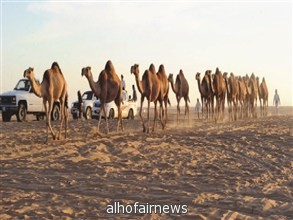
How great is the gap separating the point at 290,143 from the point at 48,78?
6.55m

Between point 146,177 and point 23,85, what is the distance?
55.6 ft

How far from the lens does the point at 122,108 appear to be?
25.7 m

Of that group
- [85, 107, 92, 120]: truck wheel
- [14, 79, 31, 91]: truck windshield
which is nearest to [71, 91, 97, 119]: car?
[85, 107, 92, 120]: truck wheel

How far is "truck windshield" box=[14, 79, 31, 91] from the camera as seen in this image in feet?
75.8

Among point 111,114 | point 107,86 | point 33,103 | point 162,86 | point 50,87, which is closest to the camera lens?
point 50,87

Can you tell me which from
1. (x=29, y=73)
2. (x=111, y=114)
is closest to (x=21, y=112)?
(x=111, y=114)

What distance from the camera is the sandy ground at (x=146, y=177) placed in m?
5.80

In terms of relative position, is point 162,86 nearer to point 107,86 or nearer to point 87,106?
point 107,86

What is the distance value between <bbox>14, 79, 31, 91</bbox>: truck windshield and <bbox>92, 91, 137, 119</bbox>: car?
13.1ft

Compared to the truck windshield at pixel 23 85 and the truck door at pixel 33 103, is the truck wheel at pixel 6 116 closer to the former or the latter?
the truck door at pixel 33 103

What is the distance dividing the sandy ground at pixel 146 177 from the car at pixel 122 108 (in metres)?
12.9

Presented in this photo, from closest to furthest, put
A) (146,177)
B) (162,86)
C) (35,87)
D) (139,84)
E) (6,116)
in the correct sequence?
1. (146,177)
2. (35,87)
3. (139,84)
4. (162,86)
5. (6,116)

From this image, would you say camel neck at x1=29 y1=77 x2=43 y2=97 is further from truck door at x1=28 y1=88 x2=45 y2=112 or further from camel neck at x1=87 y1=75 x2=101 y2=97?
truck door at x1=28 y1=88 x2=45 y2=112

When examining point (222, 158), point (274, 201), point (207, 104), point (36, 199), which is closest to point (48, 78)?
point (222, 158)
